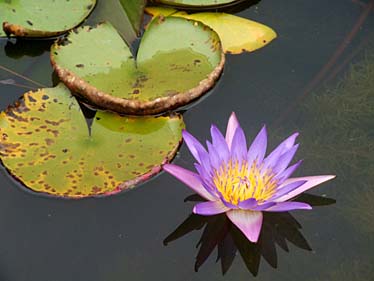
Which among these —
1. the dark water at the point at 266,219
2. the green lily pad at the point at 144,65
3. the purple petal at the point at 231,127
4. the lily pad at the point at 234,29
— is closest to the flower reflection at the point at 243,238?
the dark water at the point at 266,219

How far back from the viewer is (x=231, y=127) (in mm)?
2232

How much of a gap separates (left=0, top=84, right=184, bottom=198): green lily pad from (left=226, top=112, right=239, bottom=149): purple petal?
0.66 feet

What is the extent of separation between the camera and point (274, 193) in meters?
2.08

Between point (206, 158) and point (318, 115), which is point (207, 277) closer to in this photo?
point (206, 158)

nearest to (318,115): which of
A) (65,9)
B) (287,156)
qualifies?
(287,156)

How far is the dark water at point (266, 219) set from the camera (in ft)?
6.71

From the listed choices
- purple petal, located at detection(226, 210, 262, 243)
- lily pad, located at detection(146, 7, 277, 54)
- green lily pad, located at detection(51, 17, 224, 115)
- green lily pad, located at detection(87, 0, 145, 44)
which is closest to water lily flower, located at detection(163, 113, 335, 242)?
purple petal, located at detection(226, 210, 262, 243)

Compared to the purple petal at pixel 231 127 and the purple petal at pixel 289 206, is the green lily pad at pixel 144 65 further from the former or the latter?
the purple petal at pixel 289 206

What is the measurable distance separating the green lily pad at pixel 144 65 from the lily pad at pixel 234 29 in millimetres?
114

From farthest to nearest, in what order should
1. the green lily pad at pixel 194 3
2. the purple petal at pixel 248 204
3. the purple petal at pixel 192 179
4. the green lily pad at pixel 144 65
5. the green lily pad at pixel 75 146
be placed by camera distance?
the green lily pad at pixel 194 3
the green lily pad at pixel 144 65
the green lily pad at pixel 75 146
the purple petal at pixel 192 179
the purple petal at pixel 248 204

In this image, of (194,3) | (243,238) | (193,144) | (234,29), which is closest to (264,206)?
(243,238)

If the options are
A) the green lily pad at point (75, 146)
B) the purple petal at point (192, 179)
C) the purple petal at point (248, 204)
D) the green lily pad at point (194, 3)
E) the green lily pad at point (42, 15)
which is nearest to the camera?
the purple petal at point (248, 204)

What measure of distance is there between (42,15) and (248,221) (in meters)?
1.30

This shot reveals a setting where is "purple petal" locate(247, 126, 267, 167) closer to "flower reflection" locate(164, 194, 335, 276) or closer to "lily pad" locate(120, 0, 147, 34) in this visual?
"flower reflection" locate(164, 194, 335, 276)
